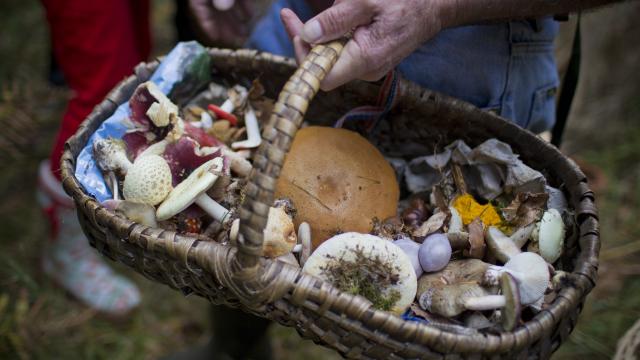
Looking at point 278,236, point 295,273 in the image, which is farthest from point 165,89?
point 295,273

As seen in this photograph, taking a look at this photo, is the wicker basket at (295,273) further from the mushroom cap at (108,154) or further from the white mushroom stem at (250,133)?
the white mushroom stem at (250,133)

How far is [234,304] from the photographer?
0.89 meters

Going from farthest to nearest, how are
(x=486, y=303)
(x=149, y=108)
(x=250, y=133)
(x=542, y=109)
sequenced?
(x=542, y=109) < (x=250, y=133) < (x=149, y=108) < (x=486, y=303)

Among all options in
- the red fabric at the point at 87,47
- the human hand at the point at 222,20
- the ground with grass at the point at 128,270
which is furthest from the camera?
the ground with grass at the point at 128,270

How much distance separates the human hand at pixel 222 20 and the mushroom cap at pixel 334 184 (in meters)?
0.48

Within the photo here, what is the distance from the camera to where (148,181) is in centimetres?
95

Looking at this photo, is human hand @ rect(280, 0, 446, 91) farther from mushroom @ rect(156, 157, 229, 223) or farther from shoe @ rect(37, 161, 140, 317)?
shoe @ rect(37, 161, 140, 317)

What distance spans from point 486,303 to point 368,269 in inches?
6.9

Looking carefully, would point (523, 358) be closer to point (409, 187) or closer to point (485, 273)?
point (485, 273)

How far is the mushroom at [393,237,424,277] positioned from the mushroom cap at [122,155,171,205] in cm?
39

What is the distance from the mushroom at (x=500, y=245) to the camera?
3.19 feet

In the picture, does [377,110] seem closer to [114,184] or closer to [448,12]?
[448,12]

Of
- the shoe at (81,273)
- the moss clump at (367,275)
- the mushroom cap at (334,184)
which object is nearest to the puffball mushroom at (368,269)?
the moss clump at (367,275)

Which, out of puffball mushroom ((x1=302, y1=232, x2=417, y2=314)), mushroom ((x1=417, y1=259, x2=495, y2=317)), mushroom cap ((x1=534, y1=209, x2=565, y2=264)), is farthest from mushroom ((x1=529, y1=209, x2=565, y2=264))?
puffball mushroom ((x1=302, y1=232, x2=417, y2=314))
